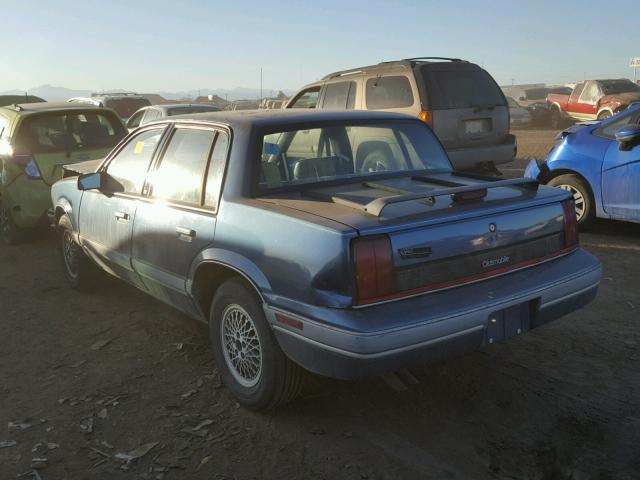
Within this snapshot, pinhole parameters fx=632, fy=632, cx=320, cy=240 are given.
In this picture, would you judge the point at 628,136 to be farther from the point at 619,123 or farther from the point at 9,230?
the point at 9,230

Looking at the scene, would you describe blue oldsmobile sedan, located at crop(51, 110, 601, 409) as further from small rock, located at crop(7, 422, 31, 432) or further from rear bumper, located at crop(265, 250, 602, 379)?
small rock, located at crop(7, 422, 31, 432)

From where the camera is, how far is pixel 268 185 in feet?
11.9

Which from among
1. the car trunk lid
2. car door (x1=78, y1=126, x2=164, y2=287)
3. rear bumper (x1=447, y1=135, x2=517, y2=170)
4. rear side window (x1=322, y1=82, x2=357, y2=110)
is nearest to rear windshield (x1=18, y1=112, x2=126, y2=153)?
car door (x1=78, y1=126, x2=164, y2=287)

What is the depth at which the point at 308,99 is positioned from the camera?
10969 mm

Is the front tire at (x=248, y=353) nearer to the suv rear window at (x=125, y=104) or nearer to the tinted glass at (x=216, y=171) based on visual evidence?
the tinted glass at (x=216, y=171)

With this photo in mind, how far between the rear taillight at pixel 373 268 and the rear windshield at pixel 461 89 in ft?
19.6

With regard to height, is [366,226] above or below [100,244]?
above

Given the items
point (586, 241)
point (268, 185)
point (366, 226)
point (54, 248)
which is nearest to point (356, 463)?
point (366, 226)

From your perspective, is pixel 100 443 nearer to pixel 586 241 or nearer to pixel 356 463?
pixel 356 463

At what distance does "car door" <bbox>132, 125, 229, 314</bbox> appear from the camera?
3.72 m

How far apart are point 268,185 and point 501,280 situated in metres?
1.38

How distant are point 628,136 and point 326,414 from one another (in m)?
4.63

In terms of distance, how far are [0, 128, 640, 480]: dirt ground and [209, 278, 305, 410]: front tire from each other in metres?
0.13

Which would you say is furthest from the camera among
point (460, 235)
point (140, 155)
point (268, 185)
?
point (140, 155)
